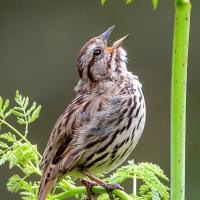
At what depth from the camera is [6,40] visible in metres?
11.0

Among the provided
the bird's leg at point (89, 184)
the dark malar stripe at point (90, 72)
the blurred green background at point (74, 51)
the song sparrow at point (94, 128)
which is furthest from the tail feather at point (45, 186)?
the blurred green background at point (74, 51)

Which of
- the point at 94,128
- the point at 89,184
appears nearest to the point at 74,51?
the point at 94,128

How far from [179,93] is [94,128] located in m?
1.31

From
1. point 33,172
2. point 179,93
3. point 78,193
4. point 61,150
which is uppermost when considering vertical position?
point 61,150

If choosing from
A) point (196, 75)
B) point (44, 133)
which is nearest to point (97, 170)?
point (44, 133)

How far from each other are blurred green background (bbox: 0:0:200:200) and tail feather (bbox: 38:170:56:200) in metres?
6.01

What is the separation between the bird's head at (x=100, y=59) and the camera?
14.9 feet

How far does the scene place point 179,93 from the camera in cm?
304

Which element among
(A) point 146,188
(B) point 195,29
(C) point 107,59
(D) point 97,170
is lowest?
(A) point 146,188

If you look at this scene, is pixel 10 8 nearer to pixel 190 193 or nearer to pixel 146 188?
pixel 190 193

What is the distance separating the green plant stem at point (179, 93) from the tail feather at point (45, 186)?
0.82 meters

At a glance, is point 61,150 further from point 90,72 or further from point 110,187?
point 110,187

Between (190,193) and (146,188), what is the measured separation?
4950mm

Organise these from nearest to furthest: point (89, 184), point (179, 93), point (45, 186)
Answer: point (179, 93) < point (45, 186) < point (89, 184)
